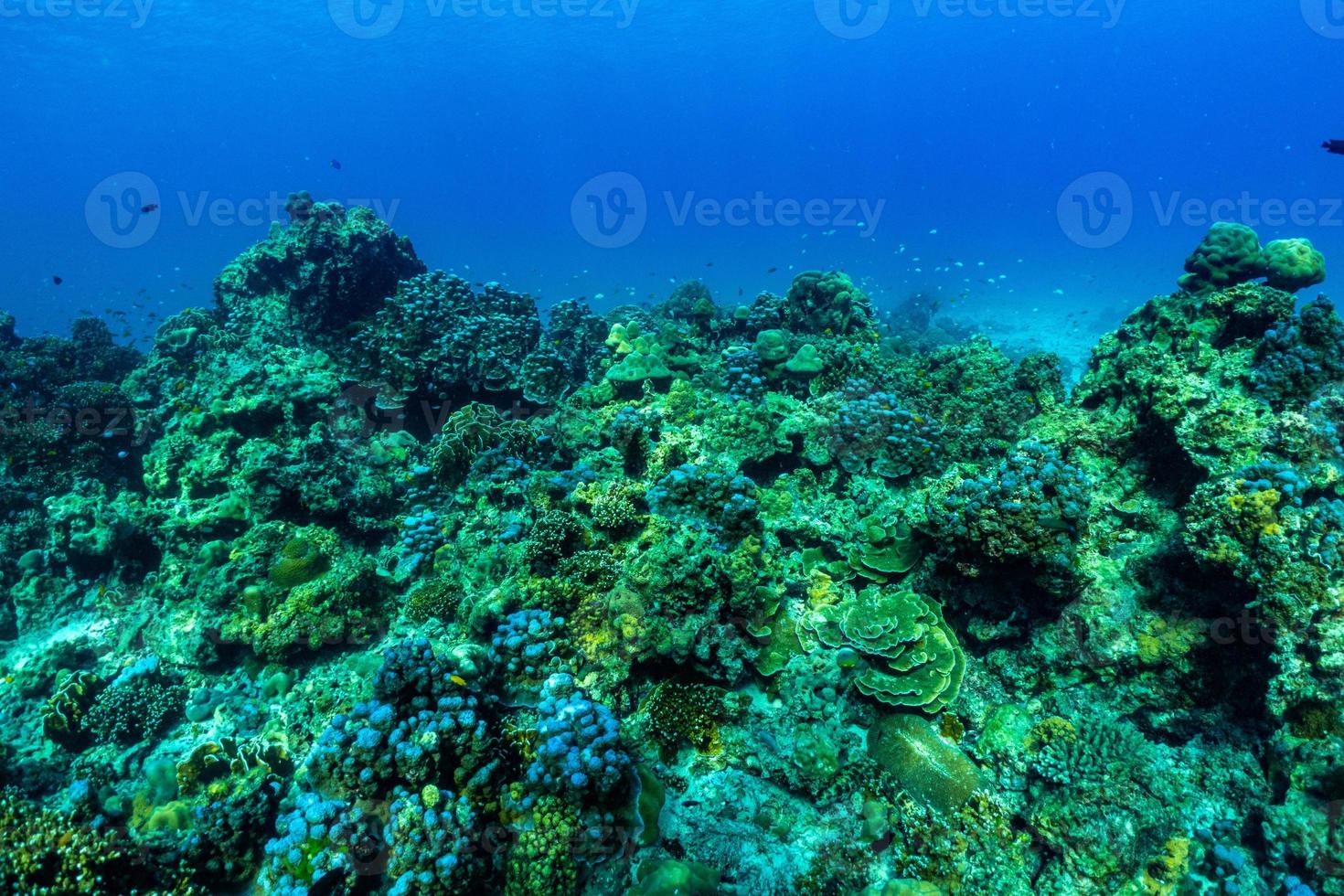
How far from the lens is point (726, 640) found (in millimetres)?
6043

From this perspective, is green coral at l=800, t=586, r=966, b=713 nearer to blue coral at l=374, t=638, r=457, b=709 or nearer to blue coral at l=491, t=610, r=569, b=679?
blue coral at l=491, t=610, r=569, b=679

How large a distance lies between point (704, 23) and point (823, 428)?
114 m

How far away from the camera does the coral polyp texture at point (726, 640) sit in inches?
193

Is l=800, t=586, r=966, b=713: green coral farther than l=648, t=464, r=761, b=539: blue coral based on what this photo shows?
No

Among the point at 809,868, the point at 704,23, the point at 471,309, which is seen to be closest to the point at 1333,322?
the point at 809,868

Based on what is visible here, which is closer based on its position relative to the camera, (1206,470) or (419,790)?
(419,790)

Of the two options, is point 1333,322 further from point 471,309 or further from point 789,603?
point 471,309

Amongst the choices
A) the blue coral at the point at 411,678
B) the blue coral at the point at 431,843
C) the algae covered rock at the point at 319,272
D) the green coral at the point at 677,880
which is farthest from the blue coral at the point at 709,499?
the algae covered rock at the point at 319,272

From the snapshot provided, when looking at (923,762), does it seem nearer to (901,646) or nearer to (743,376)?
(901,646)

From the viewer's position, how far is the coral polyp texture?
4.89 m

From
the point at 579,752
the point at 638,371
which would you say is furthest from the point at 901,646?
the point at 638,371

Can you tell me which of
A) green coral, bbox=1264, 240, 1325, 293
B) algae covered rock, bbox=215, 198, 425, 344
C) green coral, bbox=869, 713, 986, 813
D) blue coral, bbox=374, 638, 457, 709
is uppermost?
algae covered rock, bbox=215, 198, 425, 344

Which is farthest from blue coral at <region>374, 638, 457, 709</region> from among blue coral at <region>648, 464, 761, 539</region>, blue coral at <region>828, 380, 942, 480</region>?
blue coral at <region>828, 380, 942, 480</region>

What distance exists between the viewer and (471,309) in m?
14.4
